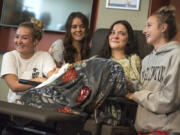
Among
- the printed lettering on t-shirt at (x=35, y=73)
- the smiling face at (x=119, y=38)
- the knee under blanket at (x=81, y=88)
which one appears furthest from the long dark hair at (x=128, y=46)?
the knee under blanket at (x=81, y=88)

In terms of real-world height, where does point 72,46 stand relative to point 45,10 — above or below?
below

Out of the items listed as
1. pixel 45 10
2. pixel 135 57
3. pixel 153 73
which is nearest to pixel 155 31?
pixel 153 73

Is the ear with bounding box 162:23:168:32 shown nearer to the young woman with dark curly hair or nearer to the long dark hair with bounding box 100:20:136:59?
the long dark hair with bounding box 100:20:136:59

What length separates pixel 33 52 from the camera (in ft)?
7.83

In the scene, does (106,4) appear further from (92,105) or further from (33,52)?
(92,105)

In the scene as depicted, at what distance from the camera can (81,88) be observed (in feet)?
5.82

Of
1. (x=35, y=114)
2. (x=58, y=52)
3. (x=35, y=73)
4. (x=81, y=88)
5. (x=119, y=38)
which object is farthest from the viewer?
(x=58, y=52)

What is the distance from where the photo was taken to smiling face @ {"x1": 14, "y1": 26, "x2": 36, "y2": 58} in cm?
230

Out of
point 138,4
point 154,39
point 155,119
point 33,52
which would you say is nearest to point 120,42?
point 154,39

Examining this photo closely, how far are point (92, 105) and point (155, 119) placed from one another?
364 millimetres

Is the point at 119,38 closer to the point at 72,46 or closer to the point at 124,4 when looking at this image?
the point at 72,46

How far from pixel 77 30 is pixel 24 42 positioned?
0.52 meters

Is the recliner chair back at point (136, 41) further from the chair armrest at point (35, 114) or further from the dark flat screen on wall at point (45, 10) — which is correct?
the dark flat screen on wall at point (45, 10)

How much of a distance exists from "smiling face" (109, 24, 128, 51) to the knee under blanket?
0.62 metres
